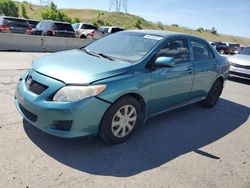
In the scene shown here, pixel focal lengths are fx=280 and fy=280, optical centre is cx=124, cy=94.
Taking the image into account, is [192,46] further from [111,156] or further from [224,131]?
[111,156]

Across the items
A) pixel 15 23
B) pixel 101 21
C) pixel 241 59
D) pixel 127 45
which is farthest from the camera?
pixel 101 21

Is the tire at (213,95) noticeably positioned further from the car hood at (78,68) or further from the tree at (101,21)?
the tree at (101,21)

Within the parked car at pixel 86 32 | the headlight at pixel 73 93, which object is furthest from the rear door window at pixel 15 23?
the headlight at pixel 73 93

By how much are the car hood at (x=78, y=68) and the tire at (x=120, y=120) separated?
0.44 meters

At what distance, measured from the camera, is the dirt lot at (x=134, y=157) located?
319 cm

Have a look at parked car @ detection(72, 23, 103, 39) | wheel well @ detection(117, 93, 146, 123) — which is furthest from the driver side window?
parked car @ detection(72, 23, 103, 39)

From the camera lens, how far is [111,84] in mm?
3676

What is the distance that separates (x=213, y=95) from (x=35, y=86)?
431 cm

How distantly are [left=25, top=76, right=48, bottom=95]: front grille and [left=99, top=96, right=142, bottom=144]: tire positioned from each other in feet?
2.88

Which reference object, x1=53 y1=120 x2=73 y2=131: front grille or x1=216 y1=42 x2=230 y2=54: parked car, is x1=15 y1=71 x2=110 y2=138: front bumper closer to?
x1=53 y1=120 x2=73 y2=131: front grille

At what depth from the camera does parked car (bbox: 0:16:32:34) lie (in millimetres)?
16631

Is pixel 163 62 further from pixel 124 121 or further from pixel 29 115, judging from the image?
pixel 29 115

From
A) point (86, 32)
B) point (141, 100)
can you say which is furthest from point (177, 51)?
point (86, 32)

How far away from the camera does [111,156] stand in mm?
3732
